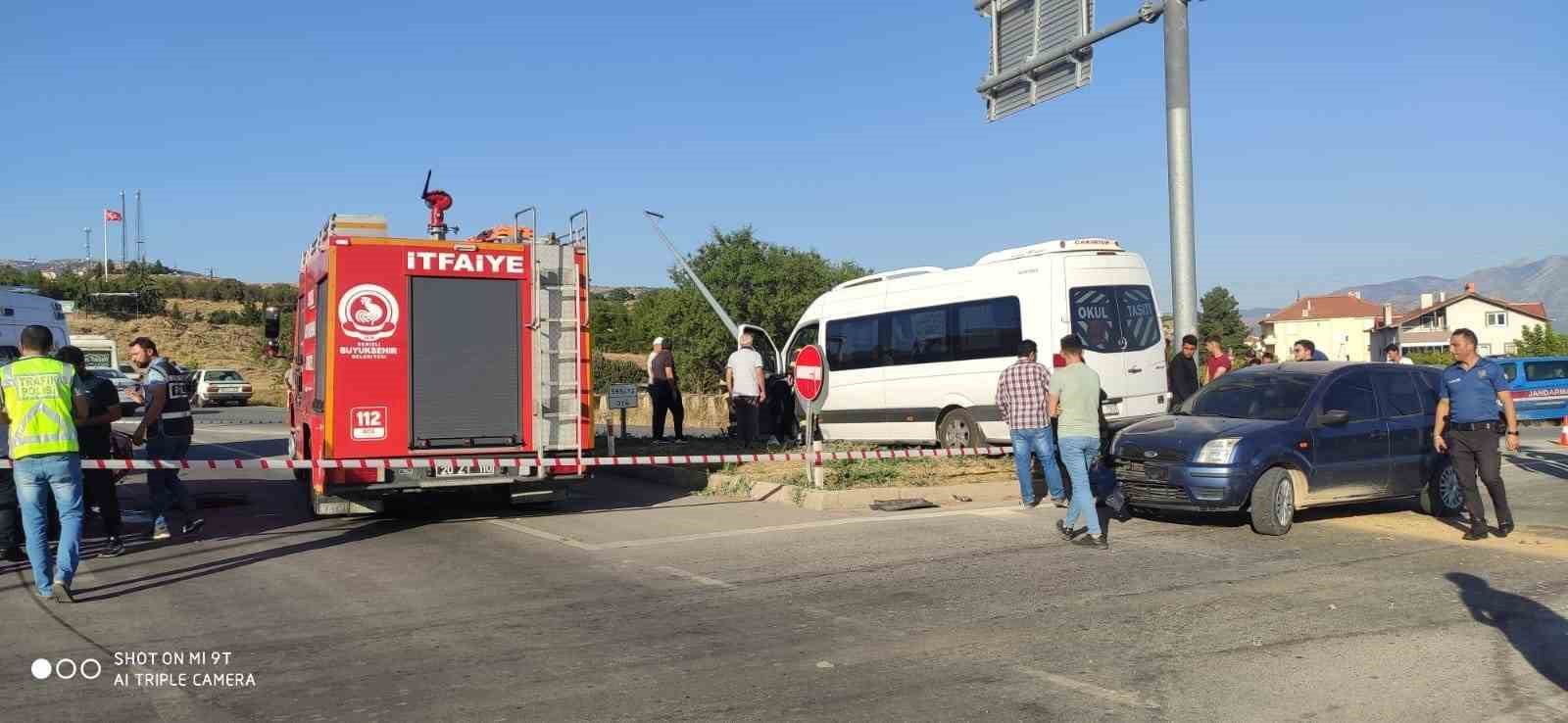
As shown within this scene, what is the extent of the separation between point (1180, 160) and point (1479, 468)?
20.0ft

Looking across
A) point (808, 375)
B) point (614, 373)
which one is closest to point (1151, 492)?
point (808, 375)

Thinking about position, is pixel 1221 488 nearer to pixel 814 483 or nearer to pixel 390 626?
pixel 814 483

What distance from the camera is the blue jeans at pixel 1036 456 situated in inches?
452

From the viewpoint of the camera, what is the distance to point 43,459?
7.91m

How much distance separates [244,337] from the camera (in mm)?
74250

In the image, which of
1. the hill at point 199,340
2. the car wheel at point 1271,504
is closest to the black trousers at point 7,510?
the car wheel at point 1271,504

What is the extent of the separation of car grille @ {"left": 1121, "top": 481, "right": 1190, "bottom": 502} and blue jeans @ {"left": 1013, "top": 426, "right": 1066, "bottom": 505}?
2.98 ft

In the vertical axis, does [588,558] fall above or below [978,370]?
below

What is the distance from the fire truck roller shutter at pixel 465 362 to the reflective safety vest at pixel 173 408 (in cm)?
210

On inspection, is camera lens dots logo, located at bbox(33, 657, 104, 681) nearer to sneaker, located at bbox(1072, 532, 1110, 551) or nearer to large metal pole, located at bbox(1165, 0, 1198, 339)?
sneaker, located at bbox(1072, 532, 1110, 551)

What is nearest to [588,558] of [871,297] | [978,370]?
[978,370]

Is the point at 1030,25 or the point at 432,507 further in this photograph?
the point at 1030,25

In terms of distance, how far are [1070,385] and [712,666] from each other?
513 centimetres

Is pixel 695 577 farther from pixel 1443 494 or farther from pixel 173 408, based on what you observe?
pixel 1443 494
